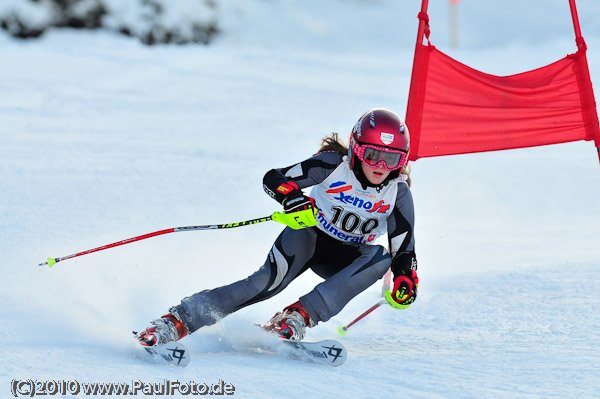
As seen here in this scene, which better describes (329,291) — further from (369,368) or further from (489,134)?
(489,134)

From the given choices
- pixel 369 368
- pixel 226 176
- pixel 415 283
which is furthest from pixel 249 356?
pixel 226 176

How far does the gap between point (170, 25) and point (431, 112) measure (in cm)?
1324

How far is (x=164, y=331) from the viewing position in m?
2.96

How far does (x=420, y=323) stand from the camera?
3.90 meters

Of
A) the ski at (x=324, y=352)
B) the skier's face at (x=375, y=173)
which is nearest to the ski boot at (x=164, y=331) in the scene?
the ski at (x=324, y=352)

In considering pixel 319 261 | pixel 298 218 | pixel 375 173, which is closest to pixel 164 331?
pixel 298 218

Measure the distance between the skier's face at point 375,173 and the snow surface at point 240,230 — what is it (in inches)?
29.4

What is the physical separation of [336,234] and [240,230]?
7.63 ft

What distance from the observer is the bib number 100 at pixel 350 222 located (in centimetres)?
349

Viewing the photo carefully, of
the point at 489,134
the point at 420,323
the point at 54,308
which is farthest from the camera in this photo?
the point at 489,134

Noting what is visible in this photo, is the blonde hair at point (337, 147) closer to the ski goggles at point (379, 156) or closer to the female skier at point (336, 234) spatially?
the female skier at point (336, 234)

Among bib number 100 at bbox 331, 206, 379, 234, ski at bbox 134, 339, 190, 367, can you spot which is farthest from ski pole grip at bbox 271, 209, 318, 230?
ski at bbox 134, 339, 190, 367

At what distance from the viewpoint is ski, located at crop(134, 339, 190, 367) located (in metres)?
2.71

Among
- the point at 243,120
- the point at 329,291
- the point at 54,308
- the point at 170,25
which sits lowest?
the point at 54,308
